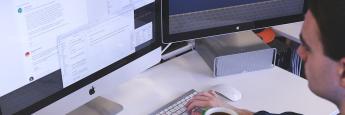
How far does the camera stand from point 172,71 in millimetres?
1602

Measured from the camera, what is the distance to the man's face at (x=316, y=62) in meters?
0.92

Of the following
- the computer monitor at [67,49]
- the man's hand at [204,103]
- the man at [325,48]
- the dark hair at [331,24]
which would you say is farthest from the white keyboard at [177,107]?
the dark hair at [331,24]

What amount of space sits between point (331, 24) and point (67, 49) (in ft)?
1.97

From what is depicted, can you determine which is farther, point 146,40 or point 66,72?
point 146,40

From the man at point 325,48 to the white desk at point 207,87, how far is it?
15.5 inches

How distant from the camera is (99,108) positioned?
1.38 meters

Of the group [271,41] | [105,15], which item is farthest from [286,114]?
[271,41]

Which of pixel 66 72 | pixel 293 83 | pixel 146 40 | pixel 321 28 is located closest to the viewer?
pixel 321 28

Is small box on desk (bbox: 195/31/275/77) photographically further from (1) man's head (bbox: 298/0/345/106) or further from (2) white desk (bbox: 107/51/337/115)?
(1) man's head (bbox: 298/0/345/106)

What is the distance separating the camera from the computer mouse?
1439 mm

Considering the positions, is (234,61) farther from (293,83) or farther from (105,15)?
(105,15)

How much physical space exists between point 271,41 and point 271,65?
1.04 feet

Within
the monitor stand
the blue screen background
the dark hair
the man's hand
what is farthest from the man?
the monitor stand

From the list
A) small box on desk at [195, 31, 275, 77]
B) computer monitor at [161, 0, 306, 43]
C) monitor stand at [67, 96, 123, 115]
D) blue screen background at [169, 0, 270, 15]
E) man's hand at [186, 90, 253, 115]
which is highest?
blue screen background at [169, 0, 270, 15]
